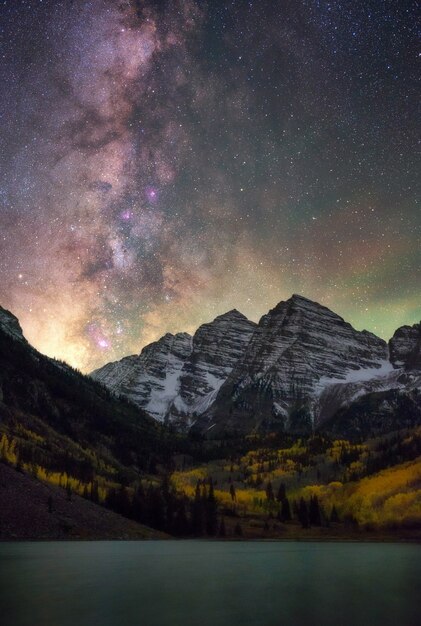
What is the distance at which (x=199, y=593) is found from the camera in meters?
40.5

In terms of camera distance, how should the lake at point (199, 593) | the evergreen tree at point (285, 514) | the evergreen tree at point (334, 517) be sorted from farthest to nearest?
the evergreen tree at point (285, 514) → the evergreen tree at point (334, 517) → the lake at point (199, 593)

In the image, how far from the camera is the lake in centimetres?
2955

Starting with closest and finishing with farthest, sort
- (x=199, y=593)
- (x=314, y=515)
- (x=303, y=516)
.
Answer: (x=199, y=593)
(x=303, y=516)
(x=314, y=515)

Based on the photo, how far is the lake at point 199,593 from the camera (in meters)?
29.5

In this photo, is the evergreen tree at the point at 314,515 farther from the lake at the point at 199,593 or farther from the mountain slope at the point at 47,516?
the lake at the point at 199,593

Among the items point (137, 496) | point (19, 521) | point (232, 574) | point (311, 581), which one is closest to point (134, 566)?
point (232, 574)

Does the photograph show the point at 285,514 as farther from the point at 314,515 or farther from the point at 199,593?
the point at 199,593

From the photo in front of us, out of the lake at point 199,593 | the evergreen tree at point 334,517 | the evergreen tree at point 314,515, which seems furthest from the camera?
the evergreen tree at point 334,517

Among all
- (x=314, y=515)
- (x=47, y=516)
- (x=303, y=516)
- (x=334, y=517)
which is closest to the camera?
(x=47, y=516)

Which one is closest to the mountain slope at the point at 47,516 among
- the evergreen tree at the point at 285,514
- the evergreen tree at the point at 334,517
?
the evergreen tree at the point at 285,514

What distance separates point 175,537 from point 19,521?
54.5 metres

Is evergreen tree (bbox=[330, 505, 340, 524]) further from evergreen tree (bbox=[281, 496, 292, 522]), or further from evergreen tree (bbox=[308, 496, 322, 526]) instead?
evergreen tree (bbox=[281, 496, 292, 522])

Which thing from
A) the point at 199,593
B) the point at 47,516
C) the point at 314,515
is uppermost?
the point at 47,516

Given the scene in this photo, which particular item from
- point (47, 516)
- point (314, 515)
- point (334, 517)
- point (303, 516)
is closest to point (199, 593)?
point (47, 516)
